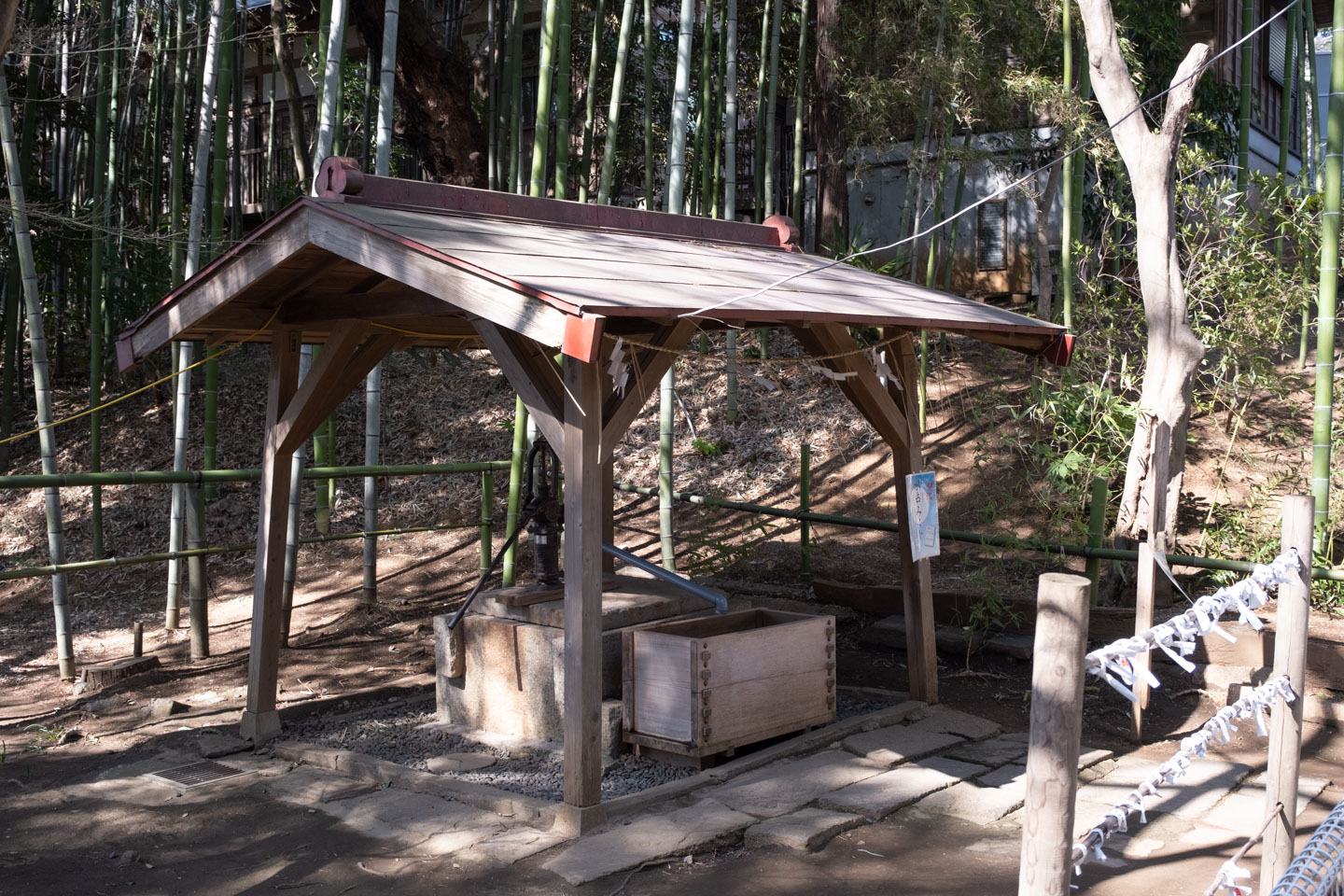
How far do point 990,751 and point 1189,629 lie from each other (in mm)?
2485

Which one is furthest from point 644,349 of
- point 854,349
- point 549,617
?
point 549,617

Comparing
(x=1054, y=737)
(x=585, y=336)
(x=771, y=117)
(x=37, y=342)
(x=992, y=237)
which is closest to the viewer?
(x=1054, y=737)

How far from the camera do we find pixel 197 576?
6418 mm

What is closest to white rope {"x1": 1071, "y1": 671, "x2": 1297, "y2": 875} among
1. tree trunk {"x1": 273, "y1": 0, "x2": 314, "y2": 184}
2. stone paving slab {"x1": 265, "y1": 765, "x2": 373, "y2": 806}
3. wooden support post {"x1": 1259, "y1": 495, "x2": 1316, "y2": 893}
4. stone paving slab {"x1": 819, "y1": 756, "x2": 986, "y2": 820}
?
wooden support post {"x1": 1259, "y1": 495, "x2": 1316, "y2": 893}

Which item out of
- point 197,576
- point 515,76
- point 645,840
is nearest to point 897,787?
point 645,840

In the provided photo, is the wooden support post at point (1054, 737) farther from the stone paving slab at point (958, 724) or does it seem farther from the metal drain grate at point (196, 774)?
the metal drain grate at point (196, 774)

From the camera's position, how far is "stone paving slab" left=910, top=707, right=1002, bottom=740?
4.85 metres

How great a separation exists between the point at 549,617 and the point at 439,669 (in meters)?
0.65

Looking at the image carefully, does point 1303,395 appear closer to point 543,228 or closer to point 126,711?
point 543,228

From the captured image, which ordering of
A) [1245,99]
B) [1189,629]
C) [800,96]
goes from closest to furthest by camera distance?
[1189,629] → [1245,99] → [800,96]

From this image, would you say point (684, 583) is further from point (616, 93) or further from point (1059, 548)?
point (616, 93)

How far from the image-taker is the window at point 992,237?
11.8m

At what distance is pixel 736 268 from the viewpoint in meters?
4.50

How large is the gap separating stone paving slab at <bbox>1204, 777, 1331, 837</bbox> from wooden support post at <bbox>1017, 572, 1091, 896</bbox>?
229cm
